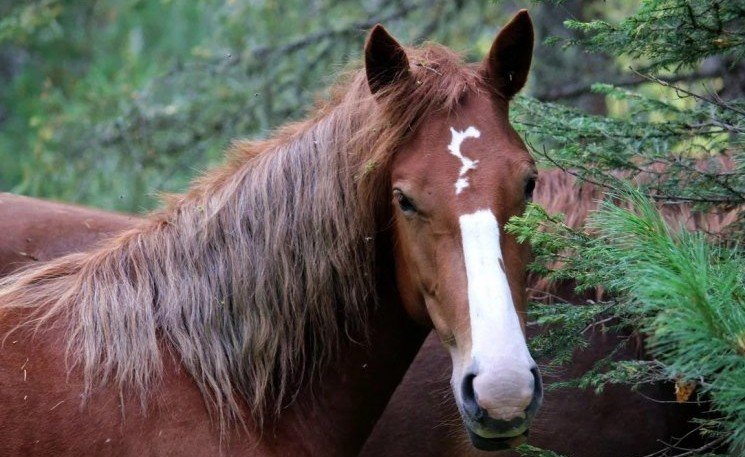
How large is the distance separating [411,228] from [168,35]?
9.84 metres

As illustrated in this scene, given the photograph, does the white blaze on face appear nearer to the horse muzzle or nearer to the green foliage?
the horse muzzle

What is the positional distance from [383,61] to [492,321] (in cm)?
98

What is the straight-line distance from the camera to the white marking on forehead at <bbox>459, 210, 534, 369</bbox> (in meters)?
2.52

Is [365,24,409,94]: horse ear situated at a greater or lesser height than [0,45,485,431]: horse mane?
greater

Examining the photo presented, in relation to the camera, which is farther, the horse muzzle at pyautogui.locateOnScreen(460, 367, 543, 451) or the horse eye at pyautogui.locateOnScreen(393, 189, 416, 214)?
the horse eye at pyautogui.locateOnScreen(393, 189, 416, 214)

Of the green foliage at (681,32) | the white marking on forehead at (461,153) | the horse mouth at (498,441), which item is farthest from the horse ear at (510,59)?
the horse mouth at (498,441)

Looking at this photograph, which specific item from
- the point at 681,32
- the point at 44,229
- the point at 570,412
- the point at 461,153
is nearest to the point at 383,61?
the point at 461,153

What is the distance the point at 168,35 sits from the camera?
11992 millimetres

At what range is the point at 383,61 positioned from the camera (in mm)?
3027

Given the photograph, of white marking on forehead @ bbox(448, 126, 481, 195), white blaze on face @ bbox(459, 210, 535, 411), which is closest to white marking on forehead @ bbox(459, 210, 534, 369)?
white blaze on face @ bbox(459, 210, 535, 411)

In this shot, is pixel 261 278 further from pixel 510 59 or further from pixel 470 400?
pixel 510 59

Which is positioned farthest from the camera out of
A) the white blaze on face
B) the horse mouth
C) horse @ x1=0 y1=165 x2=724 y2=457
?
horse @ x1=0 y1=165 x2=724 y2=457

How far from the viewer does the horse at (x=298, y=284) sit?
111 inches

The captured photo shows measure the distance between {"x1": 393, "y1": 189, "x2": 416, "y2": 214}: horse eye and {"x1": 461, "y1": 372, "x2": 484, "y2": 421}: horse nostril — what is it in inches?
23.0
